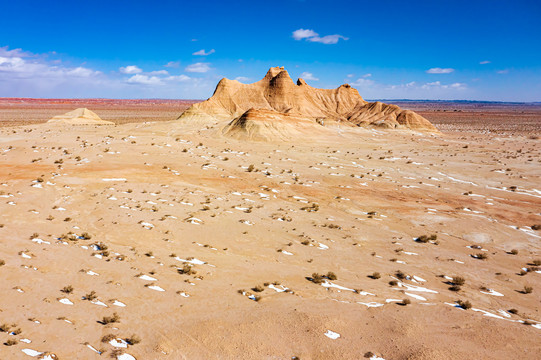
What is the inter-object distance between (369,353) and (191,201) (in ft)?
40.1

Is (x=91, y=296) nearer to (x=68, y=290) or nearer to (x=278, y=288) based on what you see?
(x=68, y=290)

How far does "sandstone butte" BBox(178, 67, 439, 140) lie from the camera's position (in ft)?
161

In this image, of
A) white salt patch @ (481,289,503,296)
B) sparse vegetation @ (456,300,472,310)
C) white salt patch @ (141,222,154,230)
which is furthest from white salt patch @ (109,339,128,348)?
white salt patch @ (481,289,503,296)

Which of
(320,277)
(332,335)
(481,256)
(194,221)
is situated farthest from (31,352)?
(481,256)

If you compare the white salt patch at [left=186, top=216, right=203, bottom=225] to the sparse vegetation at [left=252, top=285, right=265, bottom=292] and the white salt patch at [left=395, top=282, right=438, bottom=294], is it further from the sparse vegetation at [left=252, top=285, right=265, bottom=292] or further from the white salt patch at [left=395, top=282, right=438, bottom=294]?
the white salt patch at [left=395, top=282, right=438, bottom=294]

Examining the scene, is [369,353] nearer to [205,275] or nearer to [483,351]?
[483,351]

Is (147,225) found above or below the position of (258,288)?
above

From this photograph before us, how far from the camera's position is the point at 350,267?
11250mm

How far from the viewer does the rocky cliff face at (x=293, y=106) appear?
60062mm

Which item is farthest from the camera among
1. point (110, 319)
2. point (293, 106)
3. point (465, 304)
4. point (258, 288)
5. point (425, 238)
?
point (293, 106)

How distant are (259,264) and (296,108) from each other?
57938 mm

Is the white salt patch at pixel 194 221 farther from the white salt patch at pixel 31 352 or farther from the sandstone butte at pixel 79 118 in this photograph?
the sandstone butte at pixel 79 118

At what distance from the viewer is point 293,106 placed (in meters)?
66.4

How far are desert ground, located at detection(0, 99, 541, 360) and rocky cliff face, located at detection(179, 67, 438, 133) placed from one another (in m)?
35.7
